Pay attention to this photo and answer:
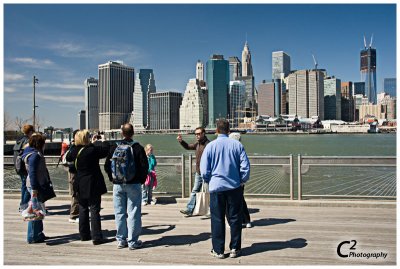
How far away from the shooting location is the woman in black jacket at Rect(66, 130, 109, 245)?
517 cm

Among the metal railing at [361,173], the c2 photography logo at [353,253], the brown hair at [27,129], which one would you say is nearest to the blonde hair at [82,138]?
the brown hair at [27,129]

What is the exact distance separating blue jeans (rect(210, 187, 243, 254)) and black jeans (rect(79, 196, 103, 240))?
5.18ft

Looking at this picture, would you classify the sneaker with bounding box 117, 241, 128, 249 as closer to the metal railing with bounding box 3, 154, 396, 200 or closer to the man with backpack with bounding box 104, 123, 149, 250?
the man with backpack with bounding box 104, 123, 149, 250

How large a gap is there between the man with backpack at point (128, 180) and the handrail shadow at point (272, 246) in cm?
141

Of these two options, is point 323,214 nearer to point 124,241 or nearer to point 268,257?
point 268,257

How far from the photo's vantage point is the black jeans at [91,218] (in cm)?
517

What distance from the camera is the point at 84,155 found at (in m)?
5.15

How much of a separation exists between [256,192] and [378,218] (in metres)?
2.99

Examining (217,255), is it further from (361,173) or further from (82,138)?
(361,173)

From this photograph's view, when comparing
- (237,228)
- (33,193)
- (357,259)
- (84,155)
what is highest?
(84,155)

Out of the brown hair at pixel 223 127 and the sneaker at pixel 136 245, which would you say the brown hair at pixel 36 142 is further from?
the brown hair at pixel 223 127

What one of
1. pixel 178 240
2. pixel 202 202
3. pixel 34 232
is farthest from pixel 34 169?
pixel 202 202

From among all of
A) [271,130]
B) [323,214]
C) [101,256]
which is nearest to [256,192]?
[323,214]

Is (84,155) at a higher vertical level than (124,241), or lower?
higher
